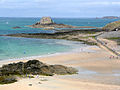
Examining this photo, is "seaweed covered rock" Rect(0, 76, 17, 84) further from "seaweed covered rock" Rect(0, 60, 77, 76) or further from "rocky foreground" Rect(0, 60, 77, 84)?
"seaweed covered rock" Rect(0, 60, 77, 76)

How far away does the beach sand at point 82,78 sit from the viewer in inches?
722

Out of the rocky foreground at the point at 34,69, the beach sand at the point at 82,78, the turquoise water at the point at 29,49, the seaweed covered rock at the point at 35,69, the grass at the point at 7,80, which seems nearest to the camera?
the beach sand at the point at 82,78

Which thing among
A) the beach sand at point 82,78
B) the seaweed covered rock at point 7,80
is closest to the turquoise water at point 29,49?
the beach sand at point 82,78

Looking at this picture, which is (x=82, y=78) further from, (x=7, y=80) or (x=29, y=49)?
(x=29, y=49)

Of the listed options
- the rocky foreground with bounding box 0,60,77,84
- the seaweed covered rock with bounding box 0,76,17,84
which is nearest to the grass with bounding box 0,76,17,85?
the seaweed covered rock with bounding box 0,76,17,84

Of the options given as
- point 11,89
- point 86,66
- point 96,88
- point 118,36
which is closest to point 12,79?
point 11,89

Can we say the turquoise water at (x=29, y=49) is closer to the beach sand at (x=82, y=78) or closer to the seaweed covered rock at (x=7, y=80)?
the beach sand at (x=82, y=78)

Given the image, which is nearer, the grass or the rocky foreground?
the grass

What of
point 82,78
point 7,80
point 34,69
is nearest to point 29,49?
point 34,69

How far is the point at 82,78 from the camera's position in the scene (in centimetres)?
2356

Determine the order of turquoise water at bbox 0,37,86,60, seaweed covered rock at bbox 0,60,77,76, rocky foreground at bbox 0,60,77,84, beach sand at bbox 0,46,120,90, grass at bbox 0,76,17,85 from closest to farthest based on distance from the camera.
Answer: beach sand at bbox 0,46,120,90
grass at bbox 0,76,17,85
rocky foreground at bbox 0,60,77,84
seaweed covered rock at bbox 0,60,77,76
turquoise water at bbox 0,37,86,60

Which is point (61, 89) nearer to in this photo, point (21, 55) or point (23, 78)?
point (23, 78)

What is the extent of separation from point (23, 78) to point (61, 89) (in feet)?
16.9

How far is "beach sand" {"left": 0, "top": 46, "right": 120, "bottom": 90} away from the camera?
18344 mm
